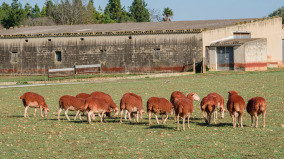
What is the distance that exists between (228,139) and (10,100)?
16841 mm

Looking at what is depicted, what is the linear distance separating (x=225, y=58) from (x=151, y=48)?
8.11 metres

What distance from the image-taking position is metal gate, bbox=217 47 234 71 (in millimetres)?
50562

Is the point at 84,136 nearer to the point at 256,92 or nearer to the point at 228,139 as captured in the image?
the point at 228,139

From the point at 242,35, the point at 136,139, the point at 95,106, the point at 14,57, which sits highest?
the point at 242,35

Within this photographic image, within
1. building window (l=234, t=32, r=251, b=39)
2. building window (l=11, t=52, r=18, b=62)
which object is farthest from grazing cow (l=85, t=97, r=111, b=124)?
building window (l=11, t=52, r=18, b=62)

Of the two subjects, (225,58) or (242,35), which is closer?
(225,58)

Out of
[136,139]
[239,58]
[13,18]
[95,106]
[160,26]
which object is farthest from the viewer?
[13,18]

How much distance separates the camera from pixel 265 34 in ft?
193

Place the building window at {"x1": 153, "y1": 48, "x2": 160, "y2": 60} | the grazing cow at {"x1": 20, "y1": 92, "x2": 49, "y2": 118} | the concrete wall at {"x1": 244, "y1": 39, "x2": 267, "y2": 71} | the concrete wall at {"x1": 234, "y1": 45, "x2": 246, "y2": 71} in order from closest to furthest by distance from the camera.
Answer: the grazing cow at {"x1": 20, "y1": 92, "x2": 49, "y2": 118} < the concrete wall at {"x1": 234, "y1": 45, "x2": 246, "y2": 71} < the concrete wall at {"x1": 244, "y1": 39, "x2": 267, "y2": 71} < the building window at {"x1": 153, "y1": 48, "x2": 160, "y2": 60}

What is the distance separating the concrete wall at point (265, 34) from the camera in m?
51.8

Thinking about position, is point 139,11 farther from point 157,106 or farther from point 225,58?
point 157,106

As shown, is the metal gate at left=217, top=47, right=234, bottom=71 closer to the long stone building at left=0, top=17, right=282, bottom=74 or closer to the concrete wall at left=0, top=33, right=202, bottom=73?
the long stone building at left=0, top=17, right=282, bottom=74

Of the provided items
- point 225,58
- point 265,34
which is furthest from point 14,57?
point 265,34

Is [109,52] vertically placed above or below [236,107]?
above
